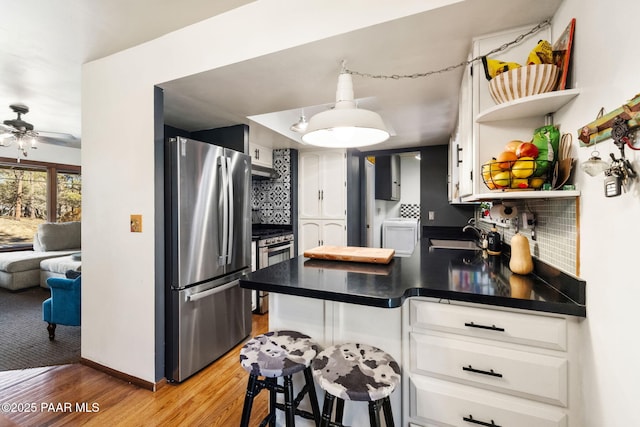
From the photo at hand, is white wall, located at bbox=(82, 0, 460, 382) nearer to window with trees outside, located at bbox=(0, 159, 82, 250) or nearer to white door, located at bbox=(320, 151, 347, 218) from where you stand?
white door, located at bbox=(320, 151, 347, 218)

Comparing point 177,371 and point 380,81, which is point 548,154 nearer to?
point 380,81

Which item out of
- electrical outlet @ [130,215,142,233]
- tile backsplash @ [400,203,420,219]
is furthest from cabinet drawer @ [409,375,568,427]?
tile backsplash @ [400,203,420,219]

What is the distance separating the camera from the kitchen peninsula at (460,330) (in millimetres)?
1056

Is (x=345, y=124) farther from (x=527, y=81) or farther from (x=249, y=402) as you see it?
(x=249, y=402)

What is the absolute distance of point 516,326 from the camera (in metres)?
1.09

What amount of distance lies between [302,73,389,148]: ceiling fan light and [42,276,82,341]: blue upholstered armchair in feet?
8.42

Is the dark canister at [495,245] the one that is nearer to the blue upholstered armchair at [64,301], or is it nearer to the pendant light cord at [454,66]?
the pendant light cord at [454,66]

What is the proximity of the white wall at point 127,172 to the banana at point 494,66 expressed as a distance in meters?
1.09

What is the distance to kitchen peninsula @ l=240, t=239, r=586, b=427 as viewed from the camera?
41.6 inches

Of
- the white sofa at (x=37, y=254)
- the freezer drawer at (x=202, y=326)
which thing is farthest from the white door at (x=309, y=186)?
the white sofa at (x=37, y=254)

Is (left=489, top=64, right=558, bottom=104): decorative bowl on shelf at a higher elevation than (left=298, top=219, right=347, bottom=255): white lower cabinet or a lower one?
higher

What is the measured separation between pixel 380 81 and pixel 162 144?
1.52 m

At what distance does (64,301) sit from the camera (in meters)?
2.60

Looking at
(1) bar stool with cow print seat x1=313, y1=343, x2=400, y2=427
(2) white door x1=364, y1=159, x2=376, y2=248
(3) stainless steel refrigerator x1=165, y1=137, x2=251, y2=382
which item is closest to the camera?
(1) bar stool with cow print seat x1=313, y1=343, x2=400, y2=427
